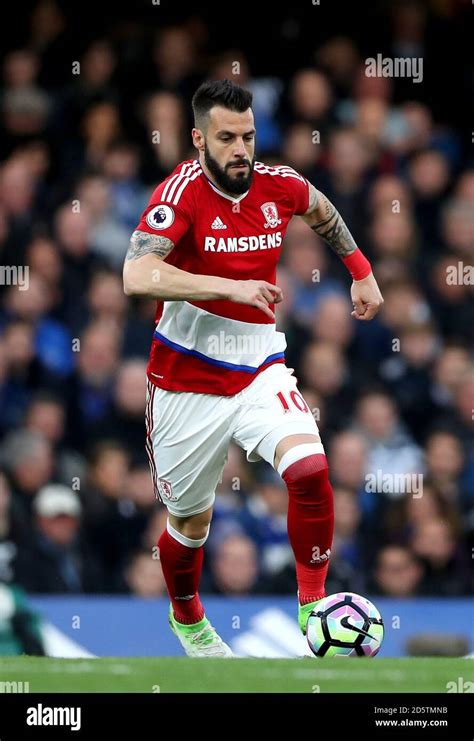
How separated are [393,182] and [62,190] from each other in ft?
8.32

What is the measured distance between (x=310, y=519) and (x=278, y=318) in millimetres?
3938

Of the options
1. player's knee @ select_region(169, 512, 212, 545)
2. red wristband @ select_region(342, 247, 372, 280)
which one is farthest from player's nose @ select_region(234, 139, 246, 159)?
player's knee @ select_region(169, 512, 212, 545)

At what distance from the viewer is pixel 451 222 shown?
12.1m

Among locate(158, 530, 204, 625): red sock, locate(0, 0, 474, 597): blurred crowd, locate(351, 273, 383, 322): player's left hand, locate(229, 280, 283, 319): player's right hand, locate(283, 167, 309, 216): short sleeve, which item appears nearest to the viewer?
locate(229, 280, 283, 319): player's right hand

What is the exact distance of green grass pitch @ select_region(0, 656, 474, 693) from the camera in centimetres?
643

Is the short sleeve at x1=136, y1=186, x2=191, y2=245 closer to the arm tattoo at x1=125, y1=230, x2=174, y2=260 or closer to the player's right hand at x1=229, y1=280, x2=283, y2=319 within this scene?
the arm tattoo at x1=125, y1=230, x2=174, y2=260

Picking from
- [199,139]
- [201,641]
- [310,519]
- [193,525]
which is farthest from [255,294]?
[201,641]

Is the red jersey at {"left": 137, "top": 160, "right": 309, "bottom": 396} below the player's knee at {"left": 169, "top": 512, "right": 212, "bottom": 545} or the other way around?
the other way around

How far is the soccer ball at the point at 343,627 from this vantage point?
7.27 meters

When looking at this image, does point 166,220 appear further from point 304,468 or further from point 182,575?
point 182,575

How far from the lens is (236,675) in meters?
6.62

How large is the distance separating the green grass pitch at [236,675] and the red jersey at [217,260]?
4.72 ft
